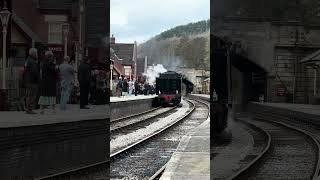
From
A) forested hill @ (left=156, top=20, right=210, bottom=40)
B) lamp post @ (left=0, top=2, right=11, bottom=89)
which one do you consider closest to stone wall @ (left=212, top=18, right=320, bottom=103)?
forested hill @ (left=156, top=20, right=210, bottom=40)

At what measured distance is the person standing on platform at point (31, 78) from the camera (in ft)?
10.5

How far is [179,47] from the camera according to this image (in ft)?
13.1

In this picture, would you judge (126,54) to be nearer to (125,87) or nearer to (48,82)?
(125,87)

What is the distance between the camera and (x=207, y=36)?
3400 millimetres

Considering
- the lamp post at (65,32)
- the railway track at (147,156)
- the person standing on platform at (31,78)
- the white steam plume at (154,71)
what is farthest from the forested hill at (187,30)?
the railway track at (147,156)

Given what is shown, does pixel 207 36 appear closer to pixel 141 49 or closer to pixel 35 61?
pixel 141 49

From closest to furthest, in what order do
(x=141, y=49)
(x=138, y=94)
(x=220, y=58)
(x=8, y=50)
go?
(x=8, y=50), (x=220, y=58), (x=141, y=49), (x=138, y=94)

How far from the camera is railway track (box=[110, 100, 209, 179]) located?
5191 millimetres

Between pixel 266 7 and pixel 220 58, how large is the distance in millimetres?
464

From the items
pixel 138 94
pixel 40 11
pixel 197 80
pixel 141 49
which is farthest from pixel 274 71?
pixel 40 11

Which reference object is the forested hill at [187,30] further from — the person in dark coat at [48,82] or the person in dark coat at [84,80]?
the person in dark coat at [48,82]

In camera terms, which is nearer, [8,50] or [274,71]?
[8,50]

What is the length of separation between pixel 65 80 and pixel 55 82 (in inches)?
2.6

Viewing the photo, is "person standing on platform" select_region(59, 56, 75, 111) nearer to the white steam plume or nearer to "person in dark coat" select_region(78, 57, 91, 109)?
"person in dark coat" select_region(78, 57, 91, 109)
